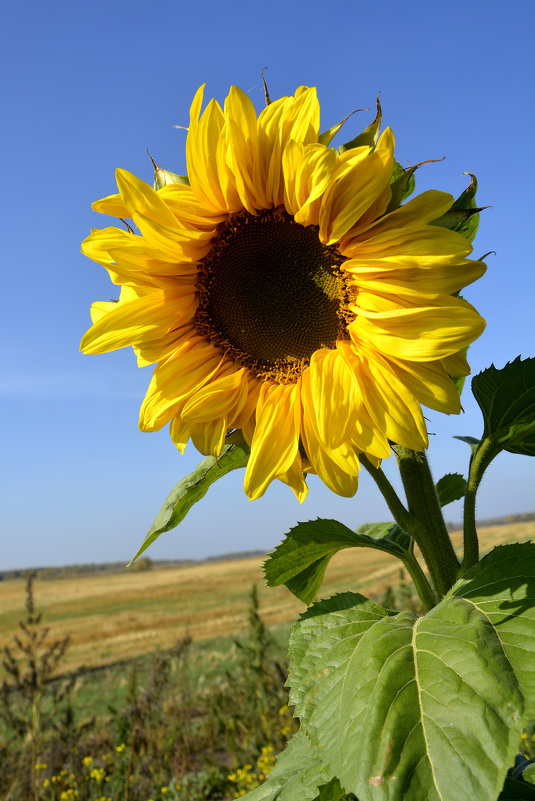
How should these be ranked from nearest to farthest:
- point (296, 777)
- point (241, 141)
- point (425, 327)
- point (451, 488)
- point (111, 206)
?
point (425, 327)
point (241, 141)
point (111, 206)
point (296, 777)
point (451, 488)

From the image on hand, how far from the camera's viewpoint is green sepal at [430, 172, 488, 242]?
4.22 feet

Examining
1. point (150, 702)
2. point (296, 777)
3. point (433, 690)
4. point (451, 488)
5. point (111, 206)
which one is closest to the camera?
point (433, 690)

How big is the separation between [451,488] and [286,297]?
2.50 ft

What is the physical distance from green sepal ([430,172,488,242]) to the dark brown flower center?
0.91ft

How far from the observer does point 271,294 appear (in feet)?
5.54

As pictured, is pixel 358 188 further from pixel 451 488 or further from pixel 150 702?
pixel 150 702

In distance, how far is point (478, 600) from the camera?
48.2 inches

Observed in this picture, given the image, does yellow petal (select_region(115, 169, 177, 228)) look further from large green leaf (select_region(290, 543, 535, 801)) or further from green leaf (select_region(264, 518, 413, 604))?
large green leaf (select_region(290, 543, 535, 801))

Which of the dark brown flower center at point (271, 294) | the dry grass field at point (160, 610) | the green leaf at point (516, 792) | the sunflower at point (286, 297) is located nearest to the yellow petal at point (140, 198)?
the sunflower at point (286, 297)

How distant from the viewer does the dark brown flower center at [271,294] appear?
1.54m

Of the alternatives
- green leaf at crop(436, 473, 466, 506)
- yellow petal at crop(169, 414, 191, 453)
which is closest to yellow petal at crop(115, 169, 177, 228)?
yellow petal at crop(169, 414, 191, 453)

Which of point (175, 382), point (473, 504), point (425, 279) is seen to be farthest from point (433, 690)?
point (175, 382)

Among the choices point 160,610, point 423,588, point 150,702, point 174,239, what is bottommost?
point 160,610

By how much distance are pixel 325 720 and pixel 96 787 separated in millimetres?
4684
